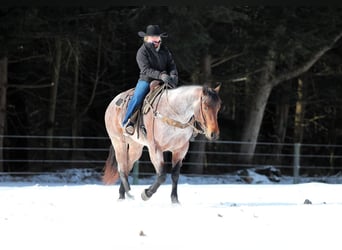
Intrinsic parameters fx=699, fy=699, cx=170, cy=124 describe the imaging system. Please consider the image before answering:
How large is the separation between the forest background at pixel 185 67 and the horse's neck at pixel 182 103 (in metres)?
8.44

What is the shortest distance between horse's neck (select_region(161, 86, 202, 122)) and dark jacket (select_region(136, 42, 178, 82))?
13.9 inches

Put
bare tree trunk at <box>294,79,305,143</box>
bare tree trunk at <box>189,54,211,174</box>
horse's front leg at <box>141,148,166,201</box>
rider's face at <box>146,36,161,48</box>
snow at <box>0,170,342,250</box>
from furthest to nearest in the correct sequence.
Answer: bare tree trunk at <box>294,79,305,143</box> → bare tree trunk at <box>189,54,211,174</box> → rider's face at <box>146,36,161,48</box> → horse's front leg at <box>141,148,166,201</box> → snow at <box>0,170,342,250</box>

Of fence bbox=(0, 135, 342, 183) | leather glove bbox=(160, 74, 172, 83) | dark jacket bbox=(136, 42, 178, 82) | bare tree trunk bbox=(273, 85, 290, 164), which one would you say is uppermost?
dark jacket bbox=(136, 42, 178, 82)

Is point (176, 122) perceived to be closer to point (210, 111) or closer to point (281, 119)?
point (210, 111)

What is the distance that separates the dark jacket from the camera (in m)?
9.44

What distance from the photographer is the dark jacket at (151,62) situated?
31.0ft

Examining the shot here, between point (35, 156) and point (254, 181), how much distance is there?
25.7ft

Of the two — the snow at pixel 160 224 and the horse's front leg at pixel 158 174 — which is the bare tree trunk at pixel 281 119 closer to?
the snow at pixel 160 224

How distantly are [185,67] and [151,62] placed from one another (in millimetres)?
9323

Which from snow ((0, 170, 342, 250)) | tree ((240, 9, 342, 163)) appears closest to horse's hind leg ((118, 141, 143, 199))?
snow ((0, 170, 342, 250))

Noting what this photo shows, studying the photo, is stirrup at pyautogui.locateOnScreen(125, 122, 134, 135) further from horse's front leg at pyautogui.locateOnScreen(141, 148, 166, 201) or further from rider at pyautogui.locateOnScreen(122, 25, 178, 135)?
A: horse's front leg at pyautogui.locateOnScreen(141, 148, 166, 201)

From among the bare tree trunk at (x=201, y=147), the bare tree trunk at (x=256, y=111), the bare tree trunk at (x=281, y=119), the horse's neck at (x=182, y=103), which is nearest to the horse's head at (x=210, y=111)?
the horse's neck at (x=182, y=103)

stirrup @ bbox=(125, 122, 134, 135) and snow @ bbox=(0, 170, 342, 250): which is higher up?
stirrup @ bbox=(125, 122, 134, 135)

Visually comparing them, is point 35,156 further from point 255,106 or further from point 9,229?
point 9,229
